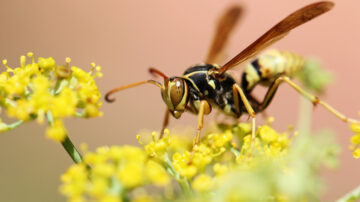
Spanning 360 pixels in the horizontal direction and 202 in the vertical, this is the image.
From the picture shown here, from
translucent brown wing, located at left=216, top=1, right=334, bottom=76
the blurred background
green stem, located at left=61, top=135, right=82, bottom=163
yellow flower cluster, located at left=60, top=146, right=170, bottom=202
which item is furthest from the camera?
the blurred background

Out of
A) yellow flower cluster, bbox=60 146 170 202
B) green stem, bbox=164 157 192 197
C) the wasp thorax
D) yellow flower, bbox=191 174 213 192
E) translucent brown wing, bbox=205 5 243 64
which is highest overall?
translucent brown wing, bbox=205 5 243 64

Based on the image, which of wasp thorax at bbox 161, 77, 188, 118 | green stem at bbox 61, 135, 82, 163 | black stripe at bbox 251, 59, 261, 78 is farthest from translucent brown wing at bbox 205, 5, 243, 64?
green stem at bbox 61, 135, 82, 163

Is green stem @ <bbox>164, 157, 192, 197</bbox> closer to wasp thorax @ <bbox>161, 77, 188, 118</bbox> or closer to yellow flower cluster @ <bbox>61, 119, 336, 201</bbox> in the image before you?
yellow flower cluster @ <bbox>61, 119, 336, 201</bbox>

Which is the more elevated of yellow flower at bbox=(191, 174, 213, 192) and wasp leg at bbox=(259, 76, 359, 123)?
wasp leg at bbox=(259, 76, 359, 123)

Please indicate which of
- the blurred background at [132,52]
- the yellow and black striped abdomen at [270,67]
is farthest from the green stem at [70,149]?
the blurred background at [132,52]

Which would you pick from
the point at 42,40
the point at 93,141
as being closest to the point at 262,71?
the point at 93,141

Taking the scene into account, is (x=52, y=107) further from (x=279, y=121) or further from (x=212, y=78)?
(x=279, y=121)
